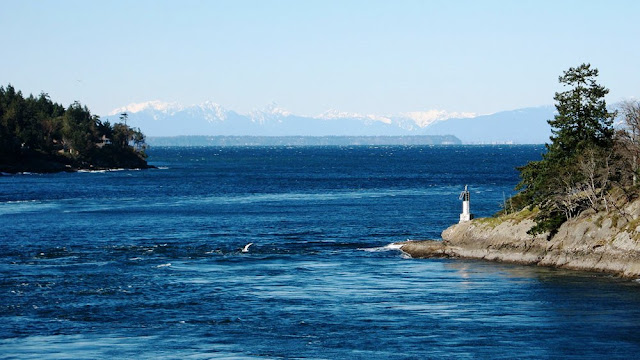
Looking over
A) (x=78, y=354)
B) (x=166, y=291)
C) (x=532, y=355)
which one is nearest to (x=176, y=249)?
(x=166, y=291)

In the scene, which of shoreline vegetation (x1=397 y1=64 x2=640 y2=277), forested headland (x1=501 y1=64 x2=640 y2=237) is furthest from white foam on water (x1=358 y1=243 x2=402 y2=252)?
forested headland (x1=501 y1=64 x2=640 y2=237)

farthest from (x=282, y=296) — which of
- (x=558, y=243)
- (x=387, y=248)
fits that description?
(x=387, y=248)

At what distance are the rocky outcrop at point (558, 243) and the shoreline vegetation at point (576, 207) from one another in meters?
0.07

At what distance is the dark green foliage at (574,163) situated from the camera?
219 feet

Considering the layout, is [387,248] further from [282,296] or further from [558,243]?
[282,296]

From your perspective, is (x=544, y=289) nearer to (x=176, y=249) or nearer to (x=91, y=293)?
(x=91, y=293)

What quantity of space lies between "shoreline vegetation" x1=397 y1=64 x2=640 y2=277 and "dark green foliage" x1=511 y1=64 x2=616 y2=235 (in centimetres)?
7

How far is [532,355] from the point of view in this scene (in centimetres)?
4112

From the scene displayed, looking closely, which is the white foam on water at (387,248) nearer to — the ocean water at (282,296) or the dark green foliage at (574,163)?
the ocean water at (282,296)

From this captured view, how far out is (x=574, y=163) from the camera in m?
70.3

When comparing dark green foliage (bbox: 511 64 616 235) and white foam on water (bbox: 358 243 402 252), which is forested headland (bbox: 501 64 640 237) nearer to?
dark green foliage (bbox: 511 64 616 235)

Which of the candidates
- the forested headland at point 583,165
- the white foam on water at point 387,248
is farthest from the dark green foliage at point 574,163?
the white foam on water at point 387,248

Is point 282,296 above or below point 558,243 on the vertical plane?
below

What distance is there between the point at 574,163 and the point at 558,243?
26.2 feet
